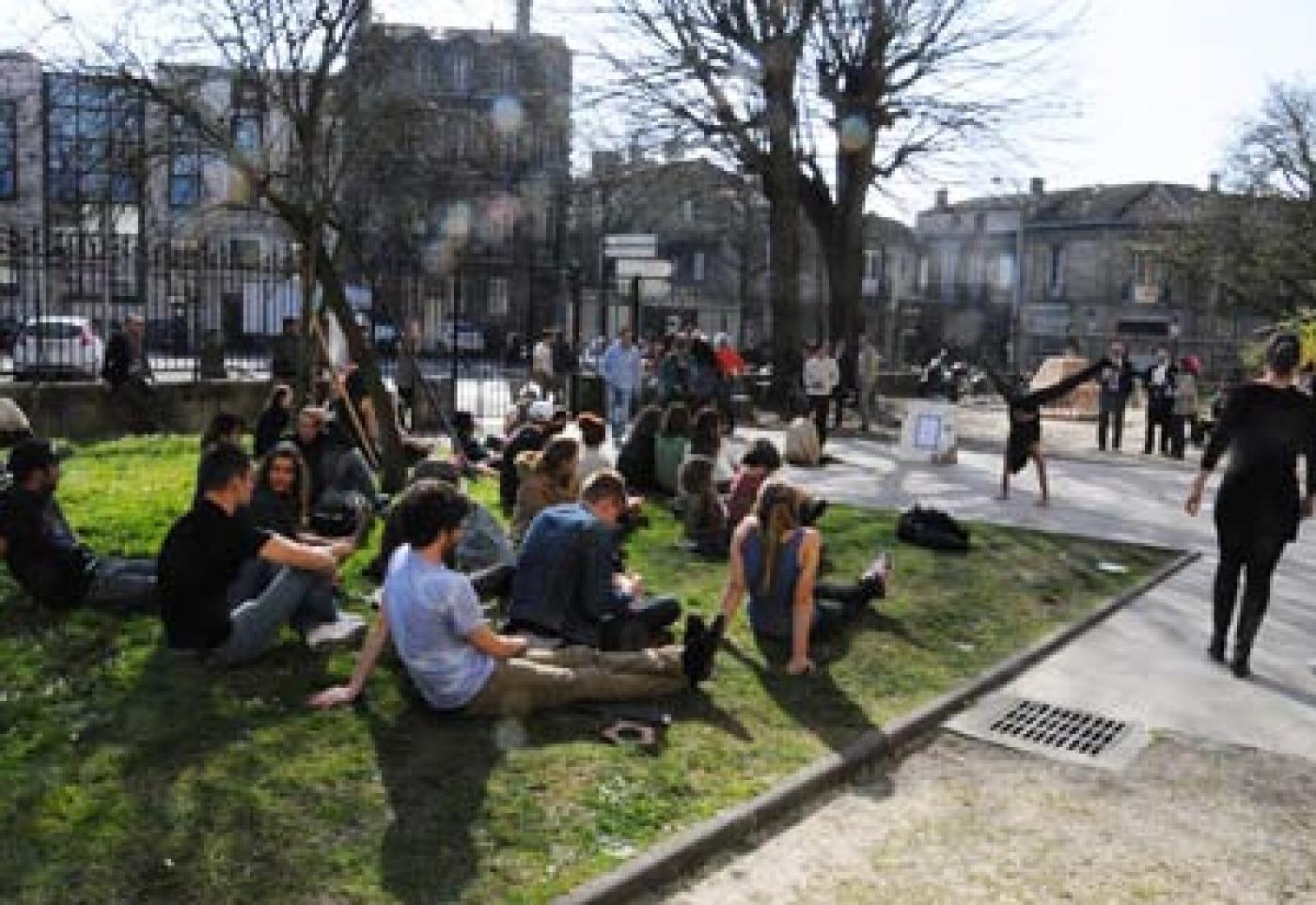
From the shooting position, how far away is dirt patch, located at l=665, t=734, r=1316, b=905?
479cm

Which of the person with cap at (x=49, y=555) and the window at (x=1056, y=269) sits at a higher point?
the window at (x=1056, y=269)

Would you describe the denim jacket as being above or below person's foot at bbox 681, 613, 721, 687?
above

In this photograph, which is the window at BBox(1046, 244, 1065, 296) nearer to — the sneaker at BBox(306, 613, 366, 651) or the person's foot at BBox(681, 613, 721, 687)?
the person's foot at BBox(681, 613, 721, 687)

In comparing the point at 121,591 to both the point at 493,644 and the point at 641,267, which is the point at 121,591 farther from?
the point at 641,267

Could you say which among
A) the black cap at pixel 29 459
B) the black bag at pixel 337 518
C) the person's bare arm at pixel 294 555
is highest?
the black cap at pixel 29 459

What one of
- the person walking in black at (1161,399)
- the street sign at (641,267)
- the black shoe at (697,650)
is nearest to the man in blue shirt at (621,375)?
the street sign at (641,267)

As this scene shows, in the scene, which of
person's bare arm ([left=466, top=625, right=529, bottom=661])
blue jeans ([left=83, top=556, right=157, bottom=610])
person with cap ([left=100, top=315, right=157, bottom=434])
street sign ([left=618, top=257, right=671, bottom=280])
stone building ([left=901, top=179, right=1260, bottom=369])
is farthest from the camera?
stone building ([left=901, top=179, right=1260, bottom=369])

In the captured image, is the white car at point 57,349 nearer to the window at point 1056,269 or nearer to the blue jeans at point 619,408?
the blue jeans at point 619,408

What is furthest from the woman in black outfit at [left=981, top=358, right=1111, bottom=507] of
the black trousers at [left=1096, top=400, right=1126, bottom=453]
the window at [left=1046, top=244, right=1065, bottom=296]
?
the window at [left=1046, top=244, right=1065, bottom=296]

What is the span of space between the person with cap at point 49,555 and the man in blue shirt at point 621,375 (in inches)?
471

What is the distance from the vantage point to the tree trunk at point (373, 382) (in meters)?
12.2

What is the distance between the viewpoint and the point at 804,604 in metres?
7.22

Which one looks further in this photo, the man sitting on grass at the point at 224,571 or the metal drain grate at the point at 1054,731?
the metal drain grate at the point at 1054,731

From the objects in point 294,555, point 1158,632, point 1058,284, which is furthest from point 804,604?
point 1058,284
